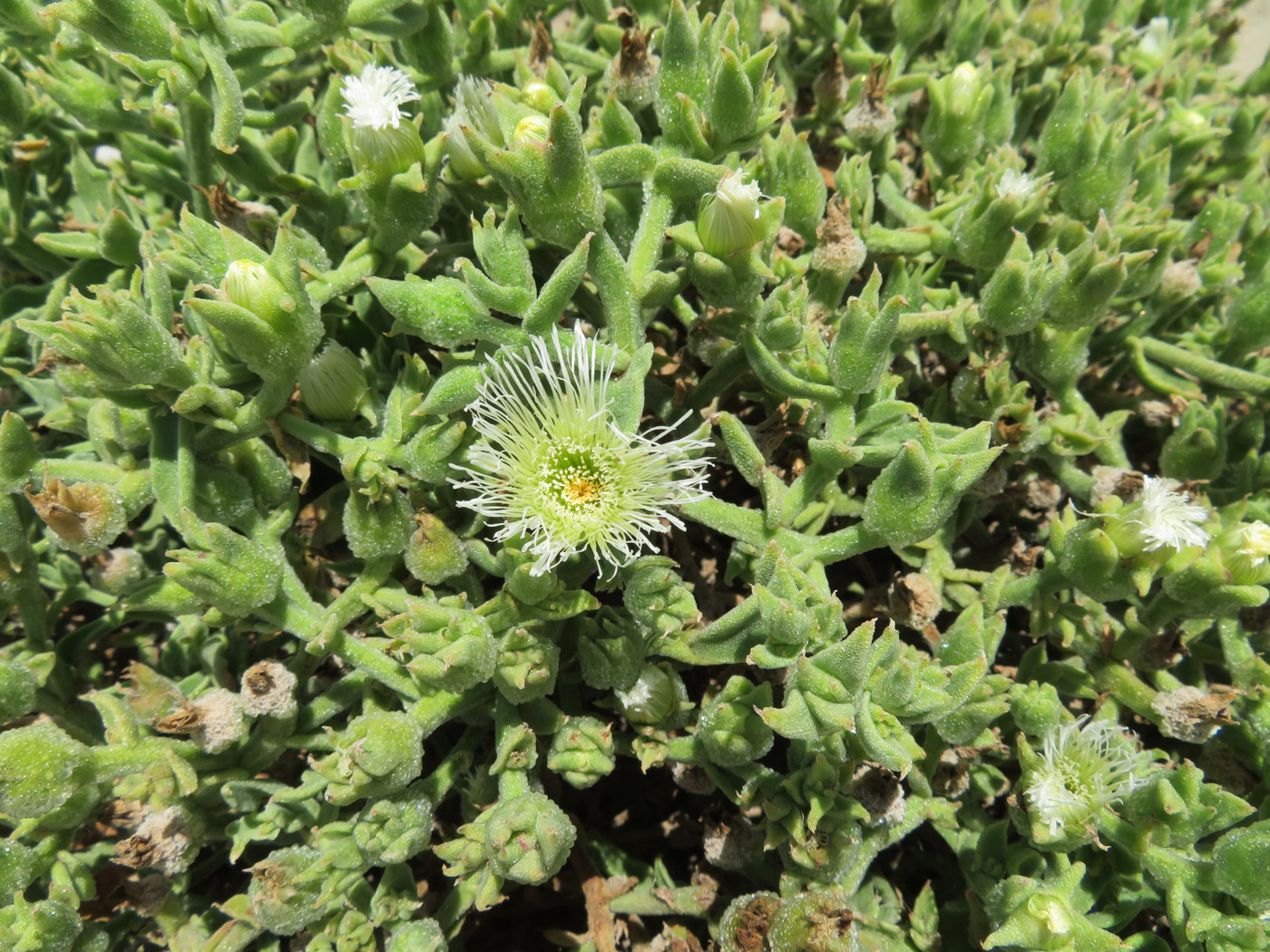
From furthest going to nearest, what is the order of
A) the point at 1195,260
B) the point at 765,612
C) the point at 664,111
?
1. the point at 1195,260
2. the point at 664,111
3. the point at 765,612

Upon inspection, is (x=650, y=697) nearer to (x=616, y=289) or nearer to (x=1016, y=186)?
(x=616, y=289)

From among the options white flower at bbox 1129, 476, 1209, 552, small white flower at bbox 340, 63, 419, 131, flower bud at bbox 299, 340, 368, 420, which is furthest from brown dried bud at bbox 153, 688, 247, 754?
white flower at bbox 1129, 476, 1209, 552

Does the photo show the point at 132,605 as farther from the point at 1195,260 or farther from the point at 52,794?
the point at 1195,260

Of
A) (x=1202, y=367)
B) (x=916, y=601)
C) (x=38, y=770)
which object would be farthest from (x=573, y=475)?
(x=1202, y=367)

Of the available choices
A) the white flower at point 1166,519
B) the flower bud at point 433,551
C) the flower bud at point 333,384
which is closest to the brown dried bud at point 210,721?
the flower bud at point 433,551

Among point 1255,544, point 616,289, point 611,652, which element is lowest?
point 611,652

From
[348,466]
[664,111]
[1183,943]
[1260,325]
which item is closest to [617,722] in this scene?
[348,466]

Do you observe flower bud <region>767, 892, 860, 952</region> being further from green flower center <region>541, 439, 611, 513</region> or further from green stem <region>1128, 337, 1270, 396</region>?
green stem <region>1128, 337, 1270, 396</region>
